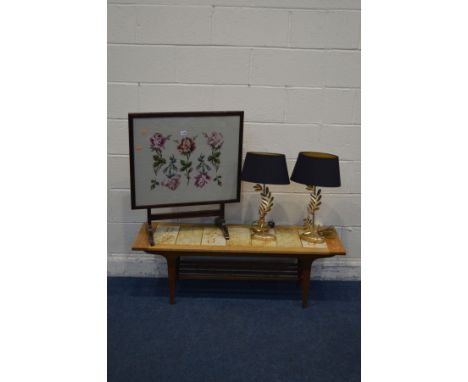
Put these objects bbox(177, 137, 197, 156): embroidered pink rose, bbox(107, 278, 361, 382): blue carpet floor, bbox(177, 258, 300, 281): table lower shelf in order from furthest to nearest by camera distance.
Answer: bbox(177, 258, 300, 281): table lower shelf < bbox(177, 137, 197, 156): embroidered pink rose < bbox(107, 278, 361, 382): blue carpet floor

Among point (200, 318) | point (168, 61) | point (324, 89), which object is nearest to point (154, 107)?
point (168, 61)

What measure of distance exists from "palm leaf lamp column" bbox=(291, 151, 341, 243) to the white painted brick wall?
25 cm

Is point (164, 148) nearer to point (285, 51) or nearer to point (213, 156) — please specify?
point (213, 156)

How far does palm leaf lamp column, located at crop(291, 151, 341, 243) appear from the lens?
108 inches

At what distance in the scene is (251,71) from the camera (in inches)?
118

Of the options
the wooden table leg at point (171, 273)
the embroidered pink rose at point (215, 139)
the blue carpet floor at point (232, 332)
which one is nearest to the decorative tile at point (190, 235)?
the wooden table leg at point (171, 273)

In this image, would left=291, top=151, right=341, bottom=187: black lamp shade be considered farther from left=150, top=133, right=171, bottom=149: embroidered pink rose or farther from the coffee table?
left=150, top=133, right=171, bottom=149: embroidered pink rose

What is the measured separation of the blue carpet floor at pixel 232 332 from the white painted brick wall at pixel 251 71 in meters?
0.60

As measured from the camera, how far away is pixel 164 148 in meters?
2.84

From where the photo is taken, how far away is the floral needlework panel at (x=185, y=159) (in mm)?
2805

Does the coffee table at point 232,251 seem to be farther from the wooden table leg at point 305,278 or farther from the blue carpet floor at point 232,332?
the blue carpet floor at point 232,332

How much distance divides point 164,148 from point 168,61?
0.55m

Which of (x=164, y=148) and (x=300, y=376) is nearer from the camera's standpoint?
(x=300, y=376)

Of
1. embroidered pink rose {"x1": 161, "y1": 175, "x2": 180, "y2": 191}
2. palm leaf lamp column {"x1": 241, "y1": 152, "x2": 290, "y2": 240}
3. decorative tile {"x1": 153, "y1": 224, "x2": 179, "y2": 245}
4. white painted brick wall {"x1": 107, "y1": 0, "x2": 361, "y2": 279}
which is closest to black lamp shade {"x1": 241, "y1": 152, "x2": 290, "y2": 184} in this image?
palm leaf lamp column {"x1": 241, "y1": 152, "x2": 290, "y2": 240}
